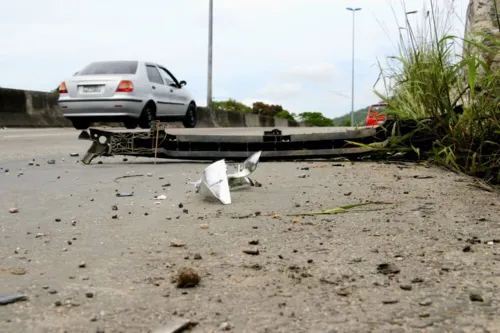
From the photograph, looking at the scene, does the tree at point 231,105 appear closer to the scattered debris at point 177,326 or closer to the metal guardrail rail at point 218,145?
the metal guardrail rail at point 218,145

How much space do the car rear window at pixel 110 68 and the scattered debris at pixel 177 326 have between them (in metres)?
13.4

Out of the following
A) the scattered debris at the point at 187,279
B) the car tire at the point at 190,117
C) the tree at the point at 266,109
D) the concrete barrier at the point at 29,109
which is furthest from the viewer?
the tree at the point at 266,109

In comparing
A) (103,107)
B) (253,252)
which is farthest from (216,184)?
(103,107)

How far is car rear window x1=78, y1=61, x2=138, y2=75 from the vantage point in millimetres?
14453

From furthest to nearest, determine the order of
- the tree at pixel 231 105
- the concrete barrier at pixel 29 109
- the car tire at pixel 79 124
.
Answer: the tree at pixel 231 105, the concrete barrier at pixel 29 109, the car tire at pixel 79 124

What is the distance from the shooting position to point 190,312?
164cm

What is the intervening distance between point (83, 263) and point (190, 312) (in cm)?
64

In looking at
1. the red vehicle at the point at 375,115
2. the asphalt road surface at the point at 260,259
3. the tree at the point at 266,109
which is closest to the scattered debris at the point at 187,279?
the asphalt road surface at the point at 260,259

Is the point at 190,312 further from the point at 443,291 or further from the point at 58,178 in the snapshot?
the point at 58,178

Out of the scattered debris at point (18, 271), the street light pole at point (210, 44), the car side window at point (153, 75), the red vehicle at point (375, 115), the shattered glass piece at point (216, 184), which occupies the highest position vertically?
the street light pole at point (210, 44)

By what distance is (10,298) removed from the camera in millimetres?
1754

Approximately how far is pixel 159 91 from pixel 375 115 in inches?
414

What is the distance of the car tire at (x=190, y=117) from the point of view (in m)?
18.3

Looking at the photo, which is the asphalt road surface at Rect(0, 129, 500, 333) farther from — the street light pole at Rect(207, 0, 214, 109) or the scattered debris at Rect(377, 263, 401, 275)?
the street light pole at Rect(207, 0, 214, 109)
